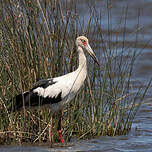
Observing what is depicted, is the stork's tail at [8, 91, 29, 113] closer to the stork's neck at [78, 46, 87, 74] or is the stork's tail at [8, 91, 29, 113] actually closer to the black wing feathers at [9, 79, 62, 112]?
the black wing feathers at [9, 79, 62, 112]

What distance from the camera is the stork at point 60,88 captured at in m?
6.62

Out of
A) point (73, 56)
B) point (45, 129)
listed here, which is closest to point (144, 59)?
point (73, 56)

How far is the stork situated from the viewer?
662 centimetres

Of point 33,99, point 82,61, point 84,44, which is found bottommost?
point 33,99

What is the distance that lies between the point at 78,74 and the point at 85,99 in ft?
1.74

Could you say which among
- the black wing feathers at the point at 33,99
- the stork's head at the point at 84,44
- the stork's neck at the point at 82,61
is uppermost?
the stork's head at the point at 84,44

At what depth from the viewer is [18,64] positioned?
Result: 6672mm

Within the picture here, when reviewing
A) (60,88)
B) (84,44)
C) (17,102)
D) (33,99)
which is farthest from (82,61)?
(17,102)

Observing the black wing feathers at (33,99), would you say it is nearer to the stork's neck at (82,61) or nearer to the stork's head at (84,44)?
the stork's neck at (82,61)

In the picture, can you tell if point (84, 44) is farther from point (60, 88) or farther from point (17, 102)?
point (17, 102)

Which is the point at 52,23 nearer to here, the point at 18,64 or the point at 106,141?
the point at 18,64

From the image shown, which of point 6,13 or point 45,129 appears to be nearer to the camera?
point 45,129

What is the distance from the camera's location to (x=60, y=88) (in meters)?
6.78

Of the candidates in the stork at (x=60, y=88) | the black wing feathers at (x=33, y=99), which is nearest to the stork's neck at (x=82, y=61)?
the stork at (x=60, y=88)
